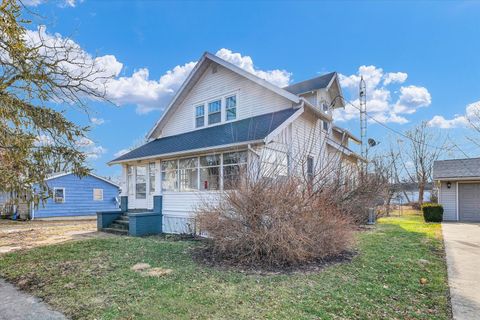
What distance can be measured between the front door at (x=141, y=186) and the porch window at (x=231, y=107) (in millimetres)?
5034

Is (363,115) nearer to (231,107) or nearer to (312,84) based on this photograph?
(312,84)

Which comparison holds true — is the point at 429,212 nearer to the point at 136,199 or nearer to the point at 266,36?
the point at 266,36

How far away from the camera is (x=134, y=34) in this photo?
12602mm

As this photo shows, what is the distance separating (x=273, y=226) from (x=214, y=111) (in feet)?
30.6

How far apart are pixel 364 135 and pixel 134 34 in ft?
48.9

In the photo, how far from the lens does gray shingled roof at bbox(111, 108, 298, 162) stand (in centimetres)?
1065

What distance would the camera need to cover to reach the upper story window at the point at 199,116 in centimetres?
1530

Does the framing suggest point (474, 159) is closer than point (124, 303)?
No

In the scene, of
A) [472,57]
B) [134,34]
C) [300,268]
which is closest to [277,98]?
[134,34]

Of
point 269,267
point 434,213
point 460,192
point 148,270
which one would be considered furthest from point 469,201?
point 148,270

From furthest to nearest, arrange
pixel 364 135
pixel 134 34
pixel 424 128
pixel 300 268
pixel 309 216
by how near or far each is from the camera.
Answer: pixel 424 128, pixel 364 135, pixel 134 34, pixel 309 216, pixel 300 268

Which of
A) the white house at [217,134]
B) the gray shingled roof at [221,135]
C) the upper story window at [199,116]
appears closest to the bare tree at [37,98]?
the white house at [217,134]

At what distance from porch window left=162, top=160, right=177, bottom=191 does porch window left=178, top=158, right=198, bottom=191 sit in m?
0.39

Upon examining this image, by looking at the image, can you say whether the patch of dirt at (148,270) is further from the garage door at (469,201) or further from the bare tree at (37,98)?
the garage door at (469,201)
